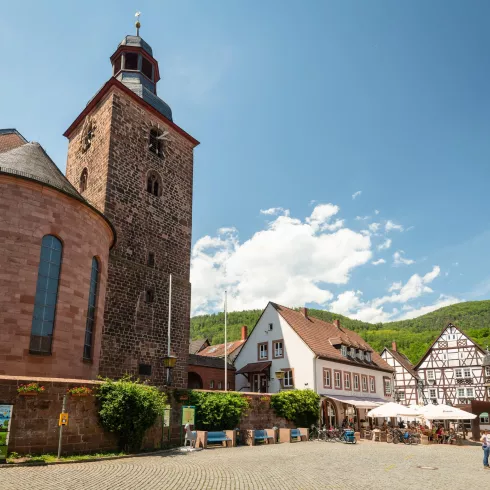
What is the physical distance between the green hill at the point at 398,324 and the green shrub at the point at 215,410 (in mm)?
78773

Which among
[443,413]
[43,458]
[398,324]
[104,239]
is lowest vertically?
[43,458]

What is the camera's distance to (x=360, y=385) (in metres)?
38.1

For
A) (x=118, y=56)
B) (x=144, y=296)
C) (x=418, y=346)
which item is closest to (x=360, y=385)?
(x=144, y=296)

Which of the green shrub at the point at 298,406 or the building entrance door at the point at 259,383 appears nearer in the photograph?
the green shrub at the point at 298,406

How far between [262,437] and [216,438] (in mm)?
3313

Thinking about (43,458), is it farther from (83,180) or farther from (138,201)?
(83,180)

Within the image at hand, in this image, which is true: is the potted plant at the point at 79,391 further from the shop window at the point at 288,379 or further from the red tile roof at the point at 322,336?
the shop window at the point at 288,379

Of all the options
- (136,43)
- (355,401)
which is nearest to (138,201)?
(136,43)

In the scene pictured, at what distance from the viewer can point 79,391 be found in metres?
13.9

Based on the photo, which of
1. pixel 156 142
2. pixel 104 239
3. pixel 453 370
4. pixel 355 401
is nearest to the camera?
pixel 104 239

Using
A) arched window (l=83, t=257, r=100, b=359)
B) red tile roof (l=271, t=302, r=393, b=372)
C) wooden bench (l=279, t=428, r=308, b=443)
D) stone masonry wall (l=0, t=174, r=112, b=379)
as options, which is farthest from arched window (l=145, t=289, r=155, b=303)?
red tile roof (l=271, t=302, r=393, b=372)

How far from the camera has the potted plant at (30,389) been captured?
12406mm

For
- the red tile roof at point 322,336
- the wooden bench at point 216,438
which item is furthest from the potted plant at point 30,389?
the red tile roof at point 322,336

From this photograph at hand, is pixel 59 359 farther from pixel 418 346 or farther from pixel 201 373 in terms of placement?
pixel 418 346
